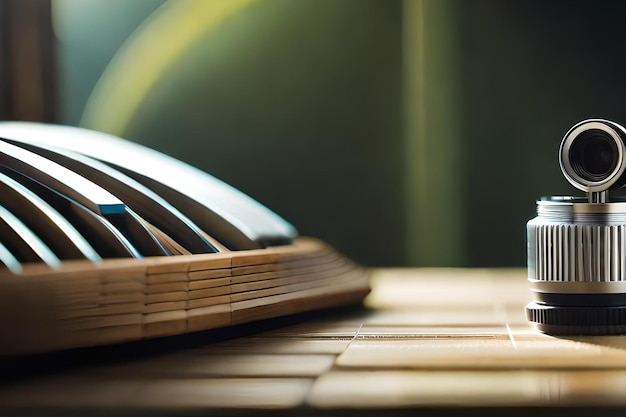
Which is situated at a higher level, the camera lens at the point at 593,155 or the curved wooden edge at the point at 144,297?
the camera lens at the point at 593,155

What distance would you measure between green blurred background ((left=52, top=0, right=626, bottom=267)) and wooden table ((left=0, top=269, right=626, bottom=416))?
2.25ft

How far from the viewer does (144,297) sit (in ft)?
1.78

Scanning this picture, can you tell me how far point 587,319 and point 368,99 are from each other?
840 millimetres

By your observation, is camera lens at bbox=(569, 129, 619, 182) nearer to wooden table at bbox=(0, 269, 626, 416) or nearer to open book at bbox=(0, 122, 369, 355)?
wooden table at bbox=(0, 269, 626, 416)

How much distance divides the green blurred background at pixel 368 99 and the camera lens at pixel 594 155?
761 millimetres

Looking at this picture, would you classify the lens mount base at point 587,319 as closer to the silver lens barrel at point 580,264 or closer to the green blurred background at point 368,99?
the silver lens barrel at point 580,264

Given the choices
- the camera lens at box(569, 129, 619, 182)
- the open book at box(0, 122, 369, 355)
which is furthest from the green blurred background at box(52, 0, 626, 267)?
the camera lens at box(569, 129, 619, 182)

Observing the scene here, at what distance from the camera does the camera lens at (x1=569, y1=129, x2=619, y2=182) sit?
1.99ft

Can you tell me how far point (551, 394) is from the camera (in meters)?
0.44

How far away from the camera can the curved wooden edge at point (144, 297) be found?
48cm

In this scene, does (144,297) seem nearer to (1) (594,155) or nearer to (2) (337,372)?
(2) (337,372)

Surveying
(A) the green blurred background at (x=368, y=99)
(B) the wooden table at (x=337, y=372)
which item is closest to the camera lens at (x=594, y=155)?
(B) the wooden table at (x=337, y=372)

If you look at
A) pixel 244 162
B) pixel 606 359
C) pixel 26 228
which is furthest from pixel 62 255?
pixel 244 162

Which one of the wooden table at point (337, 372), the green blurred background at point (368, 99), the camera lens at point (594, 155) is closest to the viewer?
the wooden table at point (337, 372)
